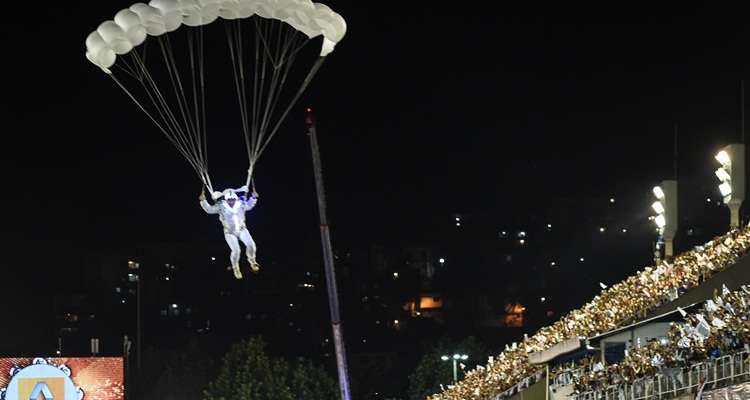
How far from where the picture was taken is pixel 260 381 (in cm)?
7012

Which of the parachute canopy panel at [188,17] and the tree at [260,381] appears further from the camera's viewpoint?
the tree at [260,381]

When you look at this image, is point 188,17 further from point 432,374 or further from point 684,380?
point 432,374

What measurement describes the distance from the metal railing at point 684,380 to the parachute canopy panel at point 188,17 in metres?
9.87

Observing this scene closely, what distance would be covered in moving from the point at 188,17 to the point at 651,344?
39.6 feet

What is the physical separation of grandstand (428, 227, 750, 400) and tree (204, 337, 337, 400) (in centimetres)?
2791

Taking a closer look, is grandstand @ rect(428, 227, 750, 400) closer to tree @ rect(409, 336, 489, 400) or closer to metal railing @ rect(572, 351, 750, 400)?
metal railing @ rect(572, 351, 750, 400)

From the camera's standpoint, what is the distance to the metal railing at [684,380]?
19.4 m

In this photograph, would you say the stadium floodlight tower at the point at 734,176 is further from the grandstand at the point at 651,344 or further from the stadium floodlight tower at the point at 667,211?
the stadium floodlight tower at the point at 667,211

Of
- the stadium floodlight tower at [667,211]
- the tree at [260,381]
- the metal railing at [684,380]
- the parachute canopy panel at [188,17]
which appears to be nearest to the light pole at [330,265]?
the parachute canopy panel at [188,17]

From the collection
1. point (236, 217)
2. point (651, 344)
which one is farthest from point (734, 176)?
→ point (236, 217)

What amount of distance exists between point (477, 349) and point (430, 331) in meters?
24.4

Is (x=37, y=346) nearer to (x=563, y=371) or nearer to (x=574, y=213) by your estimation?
(x=574, y=213)

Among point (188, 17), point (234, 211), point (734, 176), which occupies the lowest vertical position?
point (234, 211)

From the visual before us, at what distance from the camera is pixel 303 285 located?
116438 mm
